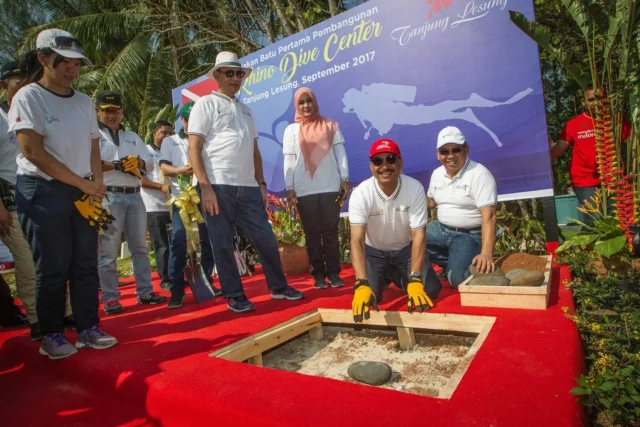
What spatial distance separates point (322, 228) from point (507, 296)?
1809 millimetres

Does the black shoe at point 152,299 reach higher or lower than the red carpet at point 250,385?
higher

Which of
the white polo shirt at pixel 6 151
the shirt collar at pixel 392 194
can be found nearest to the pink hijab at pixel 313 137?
the shirt collar at pixel 392 194

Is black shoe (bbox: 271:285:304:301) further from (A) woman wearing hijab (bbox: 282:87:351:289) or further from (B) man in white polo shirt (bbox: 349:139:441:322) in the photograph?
(B) man in white polo shirt (bbox: 349:139:441:322)

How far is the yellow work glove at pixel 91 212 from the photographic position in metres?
2.61

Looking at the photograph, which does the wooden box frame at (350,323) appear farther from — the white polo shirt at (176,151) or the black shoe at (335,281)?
the white polo shirt at (176,151)

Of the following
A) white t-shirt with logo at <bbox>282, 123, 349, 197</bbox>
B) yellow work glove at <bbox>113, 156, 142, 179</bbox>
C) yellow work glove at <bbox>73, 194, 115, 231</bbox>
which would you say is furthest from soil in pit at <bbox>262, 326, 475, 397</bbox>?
yellow work glove at <bbox>113, 156, 142, 179</bbox>

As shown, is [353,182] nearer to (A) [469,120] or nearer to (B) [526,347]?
(A) [469,120]

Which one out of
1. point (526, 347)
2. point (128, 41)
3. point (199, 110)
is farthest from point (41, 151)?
point (128, 41)

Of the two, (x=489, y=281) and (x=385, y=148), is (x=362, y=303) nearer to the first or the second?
(x=489, y=281)

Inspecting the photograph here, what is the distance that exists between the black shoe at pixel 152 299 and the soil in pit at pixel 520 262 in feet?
10.3

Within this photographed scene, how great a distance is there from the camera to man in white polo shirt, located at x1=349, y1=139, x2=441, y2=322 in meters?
2.85

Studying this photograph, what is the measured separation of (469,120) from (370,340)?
2593 millimetres

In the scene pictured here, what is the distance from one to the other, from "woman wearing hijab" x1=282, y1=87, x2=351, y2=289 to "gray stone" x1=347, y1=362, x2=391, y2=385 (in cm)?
150

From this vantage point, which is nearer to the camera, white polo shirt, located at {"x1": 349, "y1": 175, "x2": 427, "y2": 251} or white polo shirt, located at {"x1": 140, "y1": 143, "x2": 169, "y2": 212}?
white polo shirt, located at {"x1": 349, "y1": 175, "x2": 427, "y2": 251}
